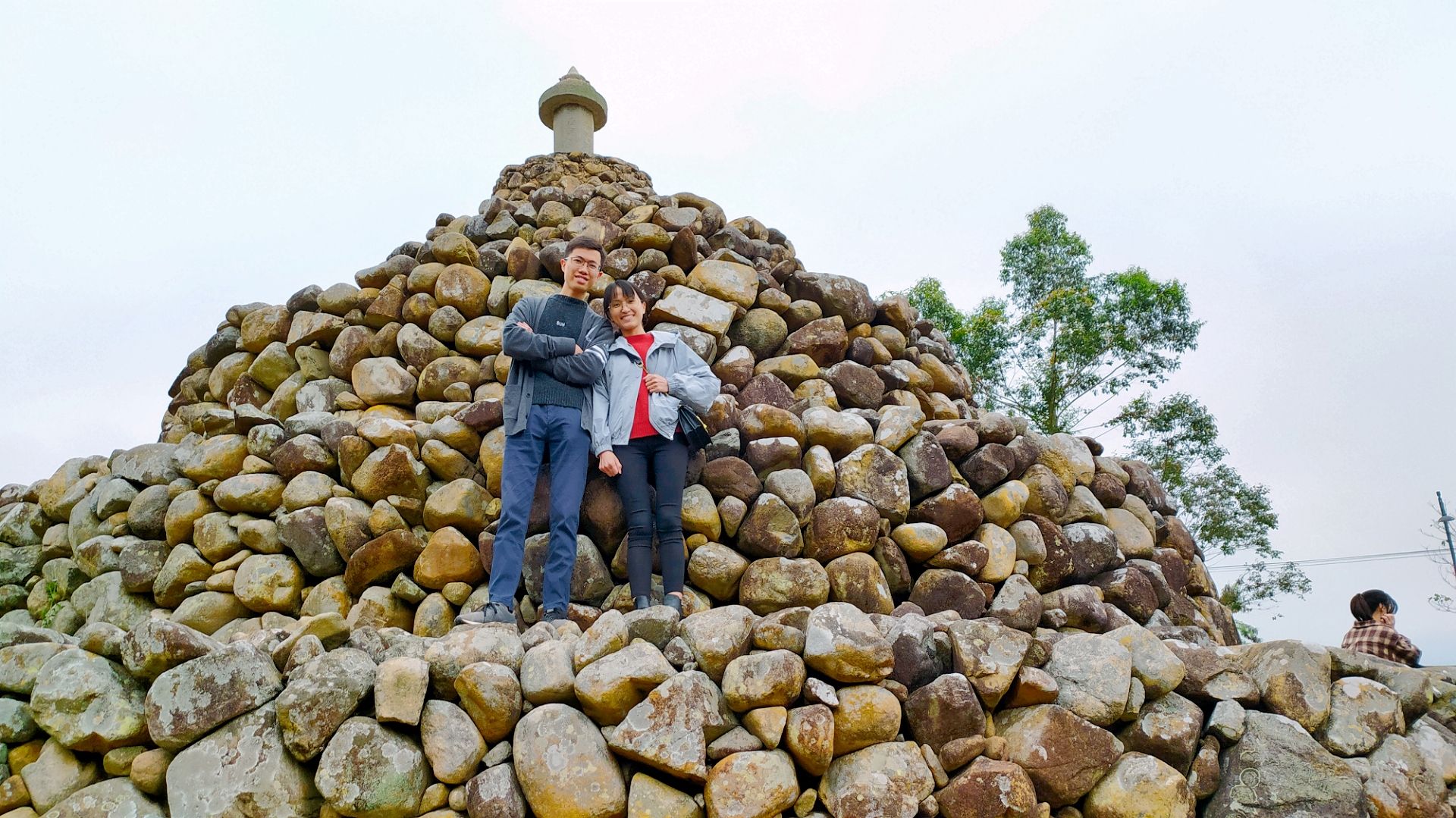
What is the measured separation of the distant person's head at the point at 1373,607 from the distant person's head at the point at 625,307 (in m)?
5.35

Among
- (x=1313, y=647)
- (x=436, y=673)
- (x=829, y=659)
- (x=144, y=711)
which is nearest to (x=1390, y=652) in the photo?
(x=1313, y=647)

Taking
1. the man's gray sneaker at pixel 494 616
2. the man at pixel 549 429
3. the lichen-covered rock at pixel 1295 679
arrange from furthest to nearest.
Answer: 1. the man at pixel 549 429
2. the man's gray sneaker at pixel 494 616
3. the lichen-covered rock at pixel 1295 679

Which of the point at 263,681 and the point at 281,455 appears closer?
the point at 263,681

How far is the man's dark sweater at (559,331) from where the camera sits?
5363 mm

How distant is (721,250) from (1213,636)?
484cm

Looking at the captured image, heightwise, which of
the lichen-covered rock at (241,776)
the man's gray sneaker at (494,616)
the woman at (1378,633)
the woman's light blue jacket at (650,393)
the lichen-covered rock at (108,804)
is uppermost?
the woman's light blue jacket at (650,393)

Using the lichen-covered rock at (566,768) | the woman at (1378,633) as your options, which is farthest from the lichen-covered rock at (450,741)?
the woman at (1378,633)

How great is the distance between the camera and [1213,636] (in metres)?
6.70

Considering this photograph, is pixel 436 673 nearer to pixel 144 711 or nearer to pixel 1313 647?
pixel 144 711

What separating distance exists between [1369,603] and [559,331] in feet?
19.1

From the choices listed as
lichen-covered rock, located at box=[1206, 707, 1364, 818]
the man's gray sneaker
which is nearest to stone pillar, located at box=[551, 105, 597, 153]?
the man's gray sneaker

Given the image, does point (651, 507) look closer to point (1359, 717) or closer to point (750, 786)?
point (750, 786)

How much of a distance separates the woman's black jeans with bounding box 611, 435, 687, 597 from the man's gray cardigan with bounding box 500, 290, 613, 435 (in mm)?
386

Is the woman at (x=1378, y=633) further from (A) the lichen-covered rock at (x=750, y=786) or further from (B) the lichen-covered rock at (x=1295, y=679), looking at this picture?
(A) the lichen-covered rock at (x=750, y=786)
